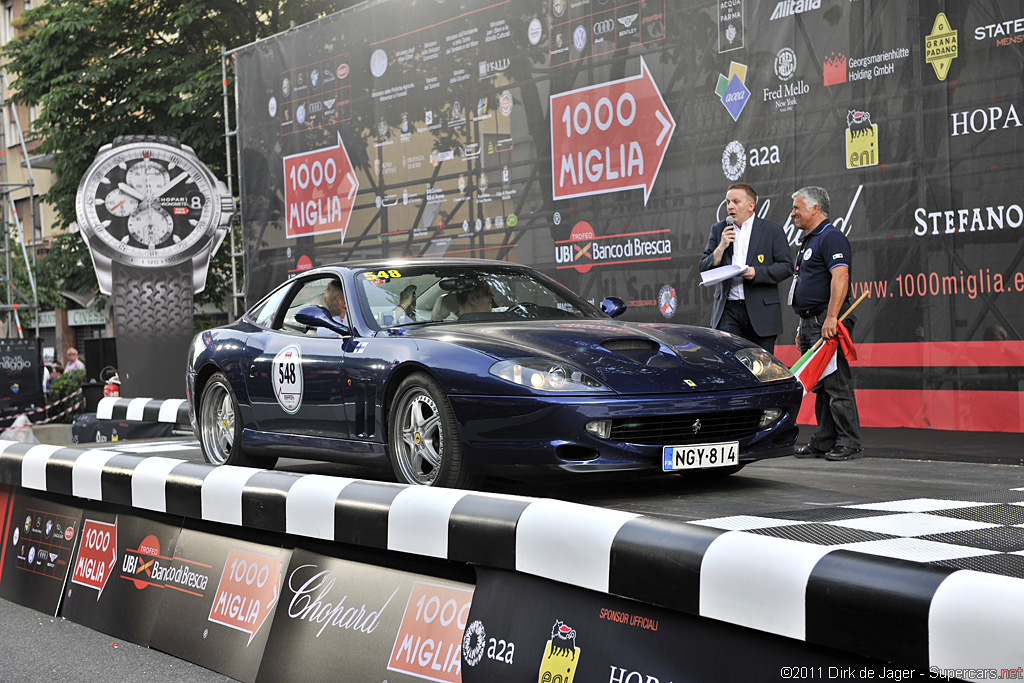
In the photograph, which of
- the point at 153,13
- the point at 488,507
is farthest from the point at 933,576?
the point at 153,13

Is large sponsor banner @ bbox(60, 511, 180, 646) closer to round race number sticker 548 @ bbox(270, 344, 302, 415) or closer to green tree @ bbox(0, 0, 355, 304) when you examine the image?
round race number sticker 548 @ bbox(270, 344, 302, 415)

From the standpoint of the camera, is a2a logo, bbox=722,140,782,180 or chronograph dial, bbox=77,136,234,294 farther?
chronograph dial, bbox=77,136,234,294

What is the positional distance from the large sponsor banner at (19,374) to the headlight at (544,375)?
15721 mm

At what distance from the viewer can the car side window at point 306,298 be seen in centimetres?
628

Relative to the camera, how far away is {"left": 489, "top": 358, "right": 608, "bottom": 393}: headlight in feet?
15.3

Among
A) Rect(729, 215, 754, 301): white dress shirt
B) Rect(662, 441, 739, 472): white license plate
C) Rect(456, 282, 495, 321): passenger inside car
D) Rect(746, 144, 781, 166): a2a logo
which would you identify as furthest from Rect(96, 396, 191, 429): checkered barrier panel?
Rect(746, 144, 781, 166): a2a logo

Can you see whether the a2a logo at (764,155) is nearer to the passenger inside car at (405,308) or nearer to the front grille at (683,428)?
the passenger inside car at (405,308)

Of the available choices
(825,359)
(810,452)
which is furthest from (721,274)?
(810,452)

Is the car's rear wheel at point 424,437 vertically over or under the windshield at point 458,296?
under

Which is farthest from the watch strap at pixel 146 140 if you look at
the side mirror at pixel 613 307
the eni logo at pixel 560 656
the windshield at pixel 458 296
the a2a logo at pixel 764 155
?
the eni logo at pixel 560 656

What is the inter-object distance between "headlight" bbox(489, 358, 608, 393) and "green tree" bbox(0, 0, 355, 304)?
1974cm

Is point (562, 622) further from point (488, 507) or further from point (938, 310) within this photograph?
point (938, 310)

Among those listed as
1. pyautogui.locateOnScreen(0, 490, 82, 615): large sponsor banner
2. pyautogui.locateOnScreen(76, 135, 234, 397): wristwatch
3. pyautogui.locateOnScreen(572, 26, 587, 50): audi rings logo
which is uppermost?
pyautogui.locateOnScreen(572, 26, 587, 50): audi rings logo

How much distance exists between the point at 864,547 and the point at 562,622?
2.59ft
